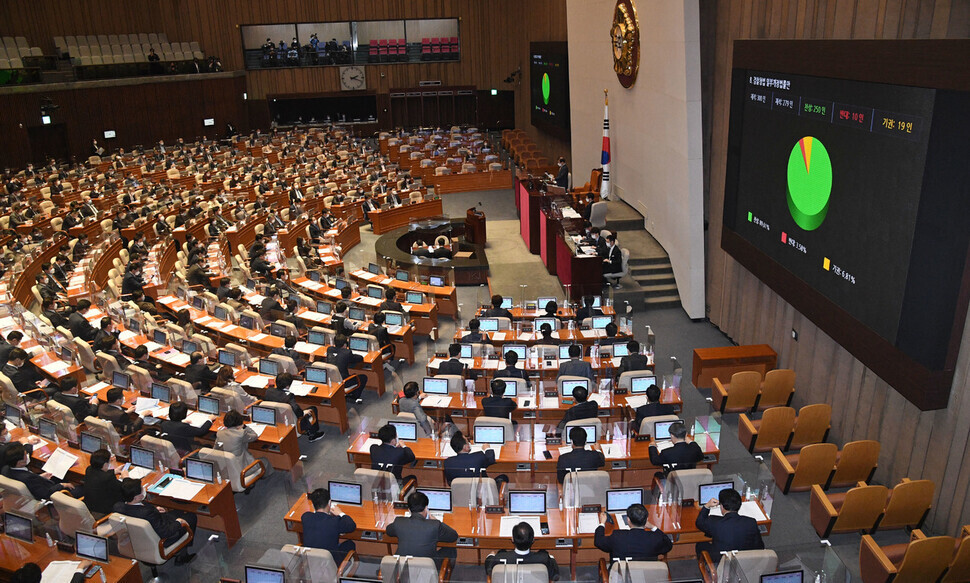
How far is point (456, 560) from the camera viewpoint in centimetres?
768

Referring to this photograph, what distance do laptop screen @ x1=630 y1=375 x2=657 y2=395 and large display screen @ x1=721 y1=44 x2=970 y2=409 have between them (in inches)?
88.3

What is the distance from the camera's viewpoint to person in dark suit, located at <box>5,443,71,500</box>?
8000 millimetres

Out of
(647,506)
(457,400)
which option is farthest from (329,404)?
(647,506)

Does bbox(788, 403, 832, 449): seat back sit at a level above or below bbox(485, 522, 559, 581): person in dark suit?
below

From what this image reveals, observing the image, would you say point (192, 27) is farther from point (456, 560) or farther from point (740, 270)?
point (456, 560)

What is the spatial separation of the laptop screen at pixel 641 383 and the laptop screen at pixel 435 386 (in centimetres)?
266

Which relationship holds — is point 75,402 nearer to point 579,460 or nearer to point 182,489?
point 182,489

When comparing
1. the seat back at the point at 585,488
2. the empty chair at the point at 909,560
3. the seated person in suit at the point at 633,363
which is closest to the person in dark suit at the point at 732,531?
the seat back at the point at 585,488

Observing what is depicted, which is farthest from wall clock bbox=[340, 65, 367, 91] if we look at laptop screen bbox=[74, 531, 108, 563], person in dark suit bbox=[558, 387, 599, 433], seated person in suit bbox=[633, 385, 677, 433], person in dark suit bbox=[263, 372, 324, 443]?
laptop screen bbox=[74, 531, 108, 563]

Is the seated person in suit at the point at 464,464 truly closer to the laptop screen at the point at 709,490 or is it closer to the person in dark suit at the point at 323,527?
the person in dark suit at the point at 323,527

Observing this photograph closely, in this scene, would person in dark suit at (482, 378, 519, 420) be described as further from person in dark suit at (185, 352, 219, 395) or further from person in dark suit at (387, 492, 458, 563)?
person in dark suit at (185, 352, 219, 395)

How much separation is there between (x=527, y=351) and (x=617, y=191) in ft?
31.5

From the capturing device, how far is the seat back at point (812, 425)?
9164 millimetres

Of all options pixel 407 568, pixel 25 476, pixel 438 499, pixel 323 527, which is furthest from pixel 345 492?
pixel 25 476
